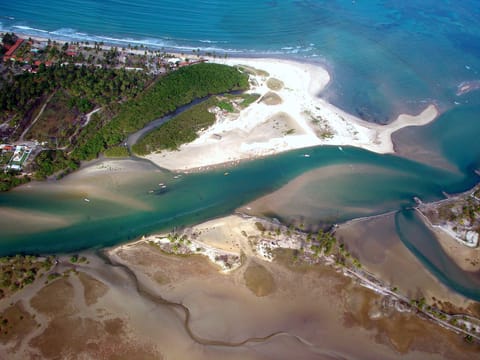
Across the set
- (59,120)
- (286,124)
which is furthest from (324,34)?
(59,120)

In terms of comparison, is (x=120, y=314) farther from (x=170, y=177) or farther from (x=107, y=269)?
(x=170, y=177)

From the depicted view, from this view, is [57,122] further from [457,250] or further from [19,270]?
[457,250]

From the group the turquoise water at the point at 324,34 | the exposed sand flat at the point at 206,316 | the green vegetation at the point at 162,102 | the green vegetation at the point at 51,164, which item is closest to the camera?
the exposed sand flat at the point at 206,316

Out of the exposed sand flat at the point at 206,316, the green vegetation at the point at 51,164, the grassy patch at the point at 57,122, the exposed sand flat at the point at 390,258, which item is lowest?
the exposed sand flat at the point at 206,316

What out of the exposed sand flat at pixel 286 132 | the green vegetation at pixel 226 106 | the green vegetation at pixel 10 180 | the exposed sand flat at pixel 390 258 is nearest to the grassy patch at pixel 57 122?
the green vegetation at pixel 10 180

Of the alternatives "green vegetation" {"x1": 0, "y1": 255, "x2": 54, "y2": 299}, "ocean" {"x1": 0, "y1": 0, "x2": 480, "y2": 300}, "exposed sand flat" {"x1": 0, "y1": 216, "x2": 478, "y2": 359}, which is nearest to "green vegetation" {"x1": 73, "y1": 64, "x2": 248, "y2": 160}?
"ocean" {"x1": 0, "y1": 0, "x2": 480, "y2": 300}

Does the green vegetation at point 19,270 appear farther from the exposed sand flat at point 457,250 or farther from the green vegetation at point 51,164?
the exposed sand flat at point 457,250

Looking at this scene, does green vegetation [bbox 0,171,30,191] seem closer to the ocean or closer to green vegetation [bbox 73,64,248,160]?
the ocean
